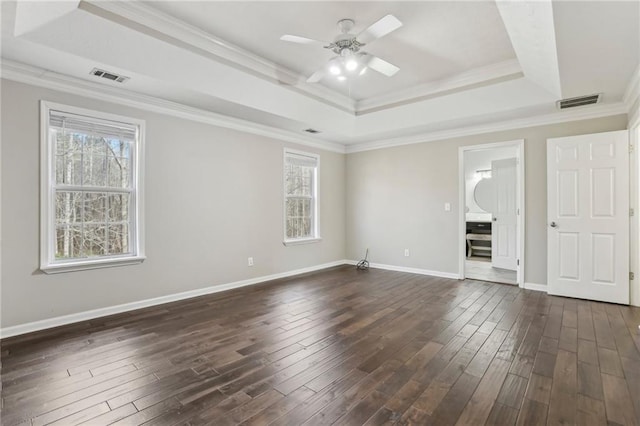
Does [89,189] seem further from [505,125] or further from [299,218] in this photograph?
[505,125]

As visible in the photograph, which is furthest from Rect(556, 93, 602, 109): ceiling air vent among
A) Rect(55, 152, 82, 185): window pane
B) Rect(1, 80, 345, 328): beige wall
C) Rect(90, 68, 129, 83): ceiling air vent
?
Rect(55, 152, 82, 185): window pane

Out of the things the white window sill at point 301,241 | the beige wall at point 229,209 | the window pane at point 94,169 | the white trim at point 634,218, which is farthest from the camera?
the white window sill at point 301,241

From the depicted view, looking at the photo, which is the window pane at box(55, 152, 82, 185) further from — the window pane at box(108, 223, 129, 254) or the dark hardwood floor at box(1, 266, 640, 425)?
the dark hardwood floor at box(1, 266, 640, 425)

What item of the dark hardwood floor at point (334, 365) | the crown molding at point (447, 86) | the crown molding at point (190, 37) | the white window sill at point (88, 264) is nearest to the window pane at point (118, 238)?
the white window sill at point (88, 264)

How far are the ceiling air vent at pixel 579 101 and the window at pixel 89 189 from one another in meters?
5.16

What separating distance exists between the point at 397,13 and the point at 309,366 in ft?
10.4

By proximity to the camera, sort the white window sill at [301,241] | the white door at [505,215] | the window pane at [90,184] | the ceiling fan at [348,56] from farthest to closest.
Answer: the white door at [505,215] < the white window sill at [301,241] < the window pane at [90,184] < the ceiling fan at [348,56]

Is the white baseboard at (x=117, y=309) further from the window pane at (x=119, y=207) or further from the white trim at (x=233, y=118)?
the white trim at (x=233, y=118)

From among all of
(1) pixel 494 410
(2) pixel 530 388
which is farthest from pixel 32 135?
(2) pixel 530 388

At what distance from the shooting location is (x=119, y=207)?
3582mm

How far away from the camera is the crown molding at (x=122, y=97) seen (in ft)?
9.45

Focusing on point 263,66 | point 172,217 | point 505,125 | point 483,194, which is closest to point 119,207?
point 172,217

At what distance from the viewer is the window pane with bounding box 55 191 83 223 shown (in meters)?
3.18

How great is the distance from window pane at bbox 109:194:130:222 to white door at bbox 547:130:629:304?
Answer: 5.44m
